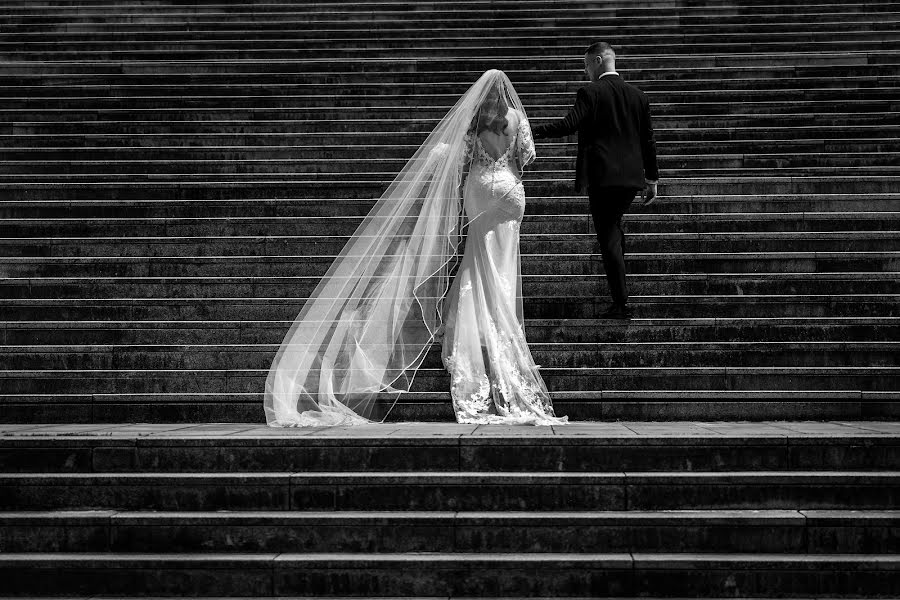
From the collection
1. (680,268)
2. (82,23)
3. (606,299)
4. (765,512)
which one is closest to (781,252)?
(680,268)

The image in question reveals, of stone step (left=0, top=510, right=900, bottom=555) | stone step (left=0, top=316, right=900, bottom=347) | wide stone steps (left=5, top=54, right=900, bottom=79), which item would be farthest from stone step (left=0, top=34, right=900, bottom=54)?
stone step (left=0, top=510, right=900, bottom=555)

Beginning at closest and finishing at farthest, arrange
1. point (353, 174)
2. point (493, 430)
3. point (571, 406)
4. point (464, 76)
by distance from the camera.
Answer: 1. point (493, 430)
2. point (571, 406)
3. point (353, 174)
4. point (464, 76)

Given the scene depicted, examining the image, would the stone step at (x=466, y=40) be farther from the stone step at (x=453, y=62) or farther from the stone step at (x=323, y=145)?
the stone step at (x=323, y=145)

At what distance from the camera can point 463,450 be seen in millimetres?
4980

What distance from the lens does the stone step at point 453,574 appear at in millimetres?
4367

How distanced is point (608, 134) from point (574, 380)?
186 centimetres

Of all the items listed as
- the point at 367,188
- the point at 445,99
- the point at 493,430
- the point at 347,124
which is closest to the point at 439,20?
the point at 445,99

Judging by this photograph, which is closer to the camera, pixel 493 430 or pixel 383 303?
pixel 493 430

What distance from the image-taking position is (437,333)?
6.38 meters

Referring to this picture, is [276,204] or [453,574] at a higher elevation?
[276,204]

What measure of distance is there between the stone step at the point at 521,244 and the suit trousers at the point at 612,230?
3.36 ft

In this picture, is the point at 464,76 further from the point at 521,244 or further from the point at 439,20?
the point at 521,244

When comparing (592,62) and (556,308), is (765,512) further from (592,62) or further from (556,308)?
(592,62)

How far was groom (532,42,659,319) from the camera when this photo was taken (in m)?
6.59
